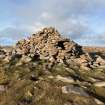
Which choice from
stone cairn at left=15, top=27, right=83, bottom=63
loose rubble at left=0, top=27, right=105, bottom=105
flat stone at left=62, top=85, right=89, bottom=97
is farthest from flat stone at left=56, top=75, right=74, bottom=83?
stone cairn at left=15, top=27, right=83, bottom=63

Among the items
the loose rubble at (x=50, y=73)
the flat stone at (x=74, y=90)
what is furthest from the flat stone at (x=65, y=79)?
the flat stone at (x=74, y=90)

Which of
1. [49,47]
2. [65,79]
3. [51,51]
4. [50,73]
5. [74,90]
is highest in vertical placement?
[49,47]

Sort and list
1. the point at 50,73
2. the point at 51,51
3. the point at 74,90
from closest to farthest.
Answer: the point at 74,90 → the point at 50,73 → the point at 51,51

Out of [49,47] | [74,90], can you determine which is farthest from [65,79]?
[49,47]

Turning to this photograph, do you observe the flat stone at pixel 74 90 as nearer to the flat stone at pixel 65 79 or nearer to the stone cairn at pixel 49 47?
the flat stone at pixel 65 79

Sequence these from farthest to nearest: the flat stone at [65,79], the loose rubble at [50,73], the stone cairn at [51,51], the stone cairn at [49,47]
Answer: the stone cairn at [49,47] → the stone cairn at [51,51] → the flat stone at [65,79] → the loose rubble at [50,73]

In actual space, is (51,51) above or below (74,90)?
above

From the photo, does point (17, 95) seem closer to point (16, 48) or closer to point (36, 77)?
point (36, 77)

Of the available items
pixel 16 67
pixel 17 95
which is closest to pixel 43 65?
pixel 16 67

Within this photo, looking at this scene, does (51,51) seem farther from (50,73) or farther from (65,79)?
(65,79)

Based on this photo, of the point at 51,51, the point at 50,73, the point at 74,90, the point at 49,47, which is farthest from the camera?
the point at 49,47

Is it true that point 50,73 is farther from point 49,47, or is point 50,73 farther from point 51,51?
point 49,47

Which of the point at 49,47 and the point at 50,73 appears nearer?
the point at 50,73

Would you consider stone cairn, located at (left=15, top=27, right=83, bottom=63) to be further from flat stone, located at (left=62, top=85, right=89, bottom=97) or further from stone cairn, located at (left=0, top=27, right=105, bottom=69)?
flat stone, located at (left=62, top=85, right=89, bottom=97)
